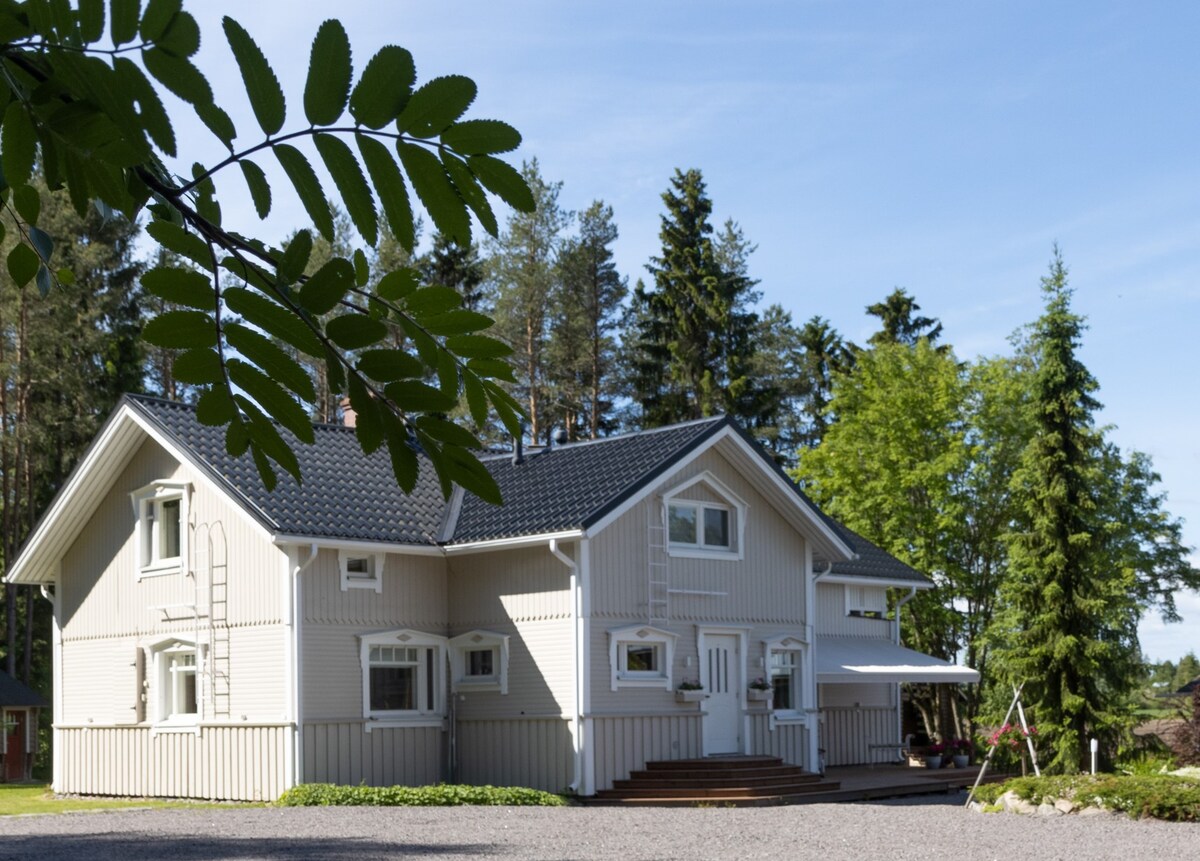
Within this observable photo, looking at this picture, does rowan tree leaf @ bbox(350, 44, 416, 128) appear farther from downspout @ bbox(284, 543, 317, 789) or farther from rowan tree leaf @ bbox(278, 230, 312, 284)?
downspout @ bbox(284, 543, 317, 789)

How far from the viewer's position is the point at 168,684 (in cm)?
2270

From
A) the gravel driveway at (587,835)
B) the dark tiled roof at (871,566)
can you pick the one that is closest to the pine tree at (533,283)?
the dark tiled roof at (871,566)

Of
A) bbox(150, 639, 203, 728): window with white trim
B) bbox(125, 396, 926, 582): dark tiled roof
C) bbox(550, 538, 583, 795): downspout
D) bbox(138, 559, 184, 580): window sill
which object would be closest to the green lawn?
bbox(150, 639, 203, 728): window with white trim

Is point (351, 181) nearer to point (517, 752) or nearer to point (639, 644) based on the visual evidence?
point (639, 644)

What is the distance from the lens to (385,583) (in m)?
21.9

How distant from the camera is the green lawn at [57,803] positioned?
2069 cm

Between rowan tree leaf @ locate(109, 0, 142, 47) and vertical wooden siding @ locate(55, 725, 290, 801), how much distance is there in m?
19.6

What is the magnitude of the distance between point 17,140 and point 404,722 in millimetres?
20440

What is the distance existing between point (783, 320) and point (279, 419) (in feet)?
161

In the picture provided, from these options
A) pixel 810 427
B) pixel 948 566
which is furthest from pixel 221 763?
pixel 810 427

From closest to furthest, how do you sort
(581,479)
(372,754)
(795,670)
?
(372,754), (581,479), (795,670)

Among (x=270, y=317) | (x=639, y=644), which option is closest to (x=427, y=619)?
(x=639, y=644)

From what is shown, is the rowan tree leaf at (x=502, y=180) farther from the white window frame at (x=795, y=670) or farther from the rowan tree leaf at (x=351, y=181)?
the white window frame at (x=795, y=670)

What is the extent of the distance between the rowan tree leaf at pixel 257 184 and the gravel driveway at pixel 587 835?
471 inches
